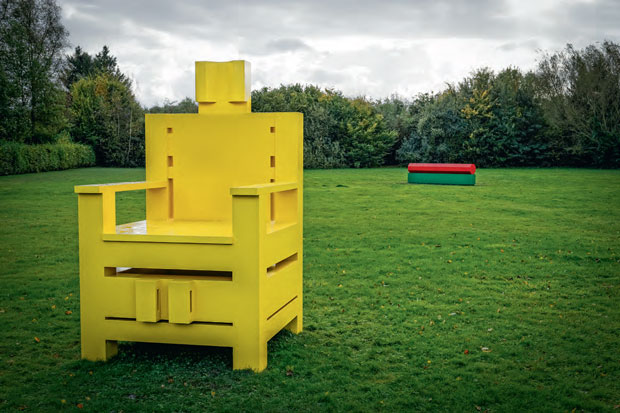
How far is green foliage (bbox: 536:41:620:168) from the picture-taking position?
32.8 m

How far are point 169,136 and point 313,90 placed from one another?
3500 centimetres

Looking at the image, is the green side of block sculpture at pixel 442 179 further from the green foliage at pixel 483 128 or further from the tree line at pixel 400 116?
the green foliage at pixel 483 128

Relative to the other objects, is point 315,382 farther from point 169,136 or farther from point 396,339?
point 169,136

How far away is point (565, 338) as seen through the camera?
465 centimetres

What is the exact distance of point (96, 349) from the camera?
397 centimetres

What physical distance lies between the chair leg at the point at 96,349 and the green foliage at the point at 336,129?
1171 inches

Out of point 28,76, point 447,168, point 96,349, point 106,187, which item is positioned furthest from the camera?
point 28,76

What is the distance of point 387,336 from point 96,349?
2256 mm

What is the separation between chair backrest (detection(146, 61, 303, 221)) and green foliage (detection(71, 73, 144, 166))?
31.1 m

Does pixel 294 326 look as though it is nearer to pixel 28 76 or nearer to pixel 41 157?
pixel 41 157

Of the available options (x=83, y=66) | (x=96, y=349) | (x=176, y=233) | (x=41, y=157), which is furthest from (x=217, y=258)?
(x=83, y=66)

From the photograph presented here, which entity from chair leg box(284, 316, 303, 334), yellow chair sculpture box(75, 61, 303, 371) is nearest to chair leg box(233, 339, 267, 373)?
yellow chair sculpture box(75, 61, 303, 371)

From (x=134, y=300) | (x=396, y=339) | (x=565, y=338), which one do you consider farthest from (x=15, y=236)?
(x=565, y=338)

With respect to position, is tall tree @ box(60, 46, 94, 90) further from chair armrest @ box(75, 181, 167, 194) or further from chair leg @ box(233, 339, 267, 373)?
chair leg @ box(233, 339, 267, 373)
